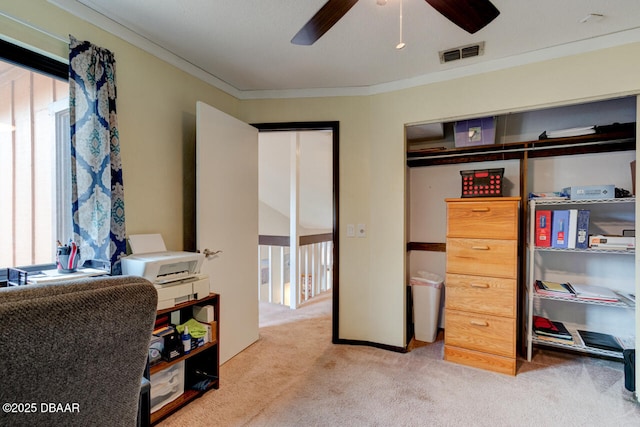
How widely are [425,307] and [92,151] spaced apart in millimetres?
2767

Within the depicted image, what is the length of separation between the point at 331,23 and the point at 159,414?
2.24 meters

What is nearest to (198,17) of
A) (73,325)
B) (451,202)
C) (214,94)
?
(214,94)

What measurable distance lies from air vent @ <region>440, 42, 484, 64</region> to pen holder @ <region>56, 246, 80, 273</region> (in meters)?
2.60

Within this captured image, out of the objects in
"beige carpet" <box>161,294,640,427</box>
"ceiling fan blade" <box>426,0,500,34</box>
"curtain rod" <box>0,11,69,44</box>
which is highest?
"curtain rod" <box>0,11,69,44</box>

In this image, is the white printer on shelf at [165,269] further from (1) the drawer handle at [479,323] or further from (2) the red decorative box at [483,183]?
(2) the red decorative box at [483,183]

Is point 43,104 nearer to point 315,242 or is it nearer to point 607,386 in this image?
point 315,242

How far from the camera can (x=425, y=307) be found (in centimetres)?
285

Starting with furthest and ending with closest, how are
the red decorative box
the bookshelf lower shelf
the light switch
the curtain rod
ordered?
the light switch, the red decorative box, the bookshelf lower shelf, the curtain rod

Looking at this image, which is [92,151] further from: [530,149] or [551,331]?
[551,331]

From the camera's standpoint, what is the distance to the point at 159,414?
1767mm

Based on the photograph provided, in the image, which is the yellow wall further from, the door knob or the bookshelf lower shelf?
the bookshelf lower shelf

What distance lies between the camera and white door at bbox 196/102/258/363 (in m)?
2.27

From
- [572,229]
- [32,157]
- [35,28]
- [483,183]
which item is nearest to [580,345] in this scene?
[572,229]

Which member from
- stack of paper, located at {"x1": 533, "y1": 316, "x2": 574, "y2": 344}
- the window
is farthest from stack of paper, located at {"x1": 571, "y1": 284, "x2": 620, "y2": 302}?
the window
